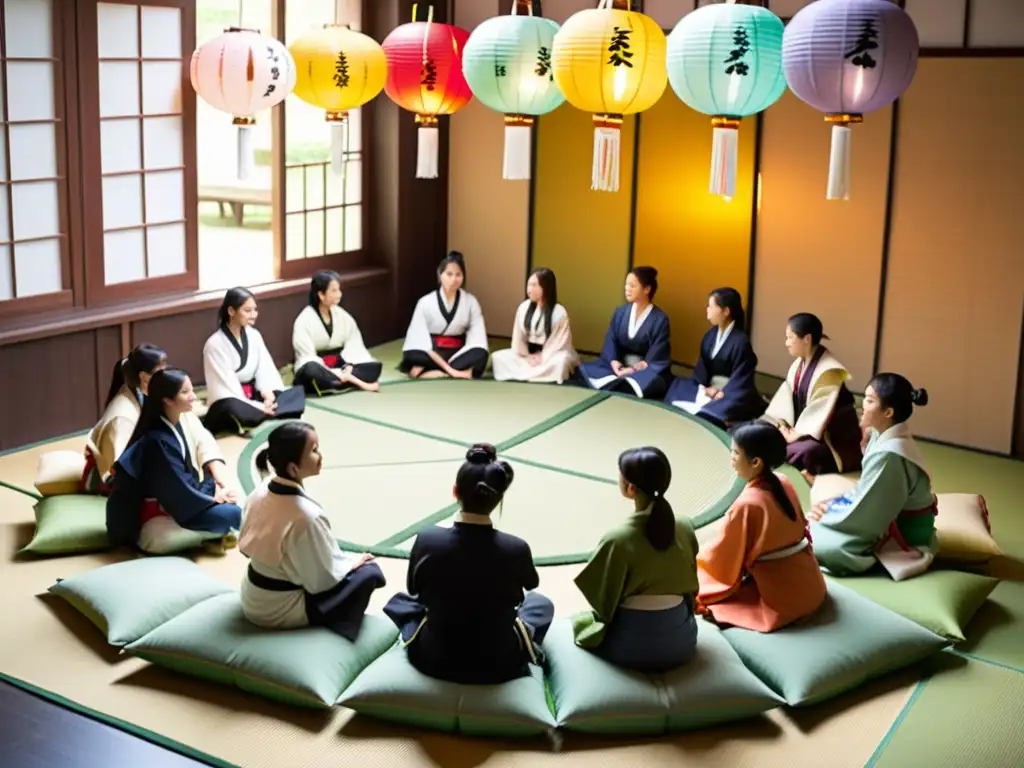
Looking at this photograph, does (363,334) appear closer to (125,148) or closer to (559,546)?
(125,148)

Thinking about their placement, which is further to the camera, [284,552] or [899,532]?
[899,532]

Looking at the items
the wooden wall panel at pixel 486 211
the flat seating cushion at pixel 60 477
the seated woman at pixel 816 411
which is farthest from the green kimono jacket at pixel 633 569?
the wooden wall panel at pixel 486 211

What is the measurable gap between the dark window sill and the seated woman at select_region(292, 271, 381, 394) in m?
0.46

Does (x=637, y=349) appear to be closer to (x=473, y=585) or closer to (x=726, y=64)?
(x=726, y=64)

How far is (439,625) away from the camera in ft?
14.2

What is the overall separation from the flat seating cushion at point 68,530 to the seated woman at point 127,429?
0.59 feet

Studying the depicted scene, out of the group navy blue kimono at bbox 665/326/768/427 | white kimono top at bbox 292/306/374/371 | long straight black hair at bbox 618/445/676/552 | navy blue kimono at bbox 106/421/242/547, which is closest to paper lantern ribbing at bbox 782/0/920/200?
long straight black hair at bbox 618/445/676/552

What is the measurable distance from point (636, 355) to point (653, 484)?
4236mm

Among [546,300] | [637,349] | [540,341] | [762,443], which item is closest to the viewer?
[762,443]

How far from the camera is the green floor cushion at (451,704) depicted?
419 cm

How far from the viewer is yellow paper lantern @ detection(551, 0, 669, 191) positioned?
561 cm

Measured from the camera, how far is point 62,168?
7246mm

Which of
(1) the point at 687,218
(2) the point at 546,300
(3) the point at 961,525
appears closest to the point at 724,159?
(3) the point at 961,525

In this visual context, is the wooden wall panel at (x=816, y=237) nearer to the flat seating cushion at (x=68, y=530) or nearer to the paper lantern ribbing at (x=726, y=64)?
the paper lantern ribbing at (x=726, y=64)
